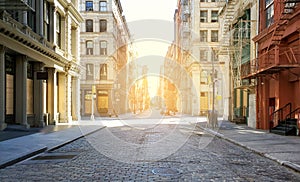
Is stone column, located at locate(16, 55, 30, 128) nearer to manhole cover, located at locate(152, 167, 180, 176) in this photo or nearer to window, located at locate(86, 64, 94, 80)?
manhole cover, located at locate(152, 167, 180, 176)

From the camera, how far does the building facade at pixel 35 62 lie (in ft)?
70.1

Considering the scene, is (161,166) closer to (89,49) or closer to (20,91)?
(20,91)

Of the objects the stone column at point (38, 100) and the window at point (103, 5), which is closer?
the stone column at point (38, 100)

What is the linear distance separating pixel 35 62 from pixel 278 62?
15.6 m

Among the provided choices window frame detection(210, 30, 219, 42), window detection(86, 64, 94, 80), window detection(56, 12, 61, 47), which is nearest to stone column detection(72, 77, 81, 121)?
window detection(56, 12, 61, 47)

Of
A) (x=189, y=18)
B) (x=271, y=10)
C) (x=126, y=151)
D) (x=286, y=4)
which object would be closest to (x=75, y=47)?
(x=271, y=10)

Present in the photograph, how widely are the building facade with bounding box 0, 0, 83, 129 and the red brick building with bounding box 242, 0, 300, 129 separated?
13244 mm

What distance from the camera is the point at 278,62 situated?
69.6 ft

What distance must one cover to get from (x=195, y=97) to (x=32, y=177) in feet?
169

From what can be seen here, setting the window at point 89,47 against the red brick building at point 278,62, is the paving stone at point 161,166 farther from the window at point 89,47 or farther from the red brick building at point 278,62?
the window at point 89,47

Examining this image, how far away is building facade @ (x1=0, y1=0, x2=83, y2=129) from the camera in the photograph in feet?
70.1

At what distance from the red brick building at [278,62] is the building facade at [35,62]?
13.2 meters

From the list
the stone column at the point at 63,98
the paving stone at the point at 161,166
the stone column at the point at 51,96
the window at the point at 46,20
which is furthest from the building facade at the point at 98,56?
the paving stone at the point at 161,166

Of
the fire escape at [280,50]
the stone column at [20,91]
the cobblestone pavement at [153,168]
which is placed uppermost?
the fire escape at [280,50]
